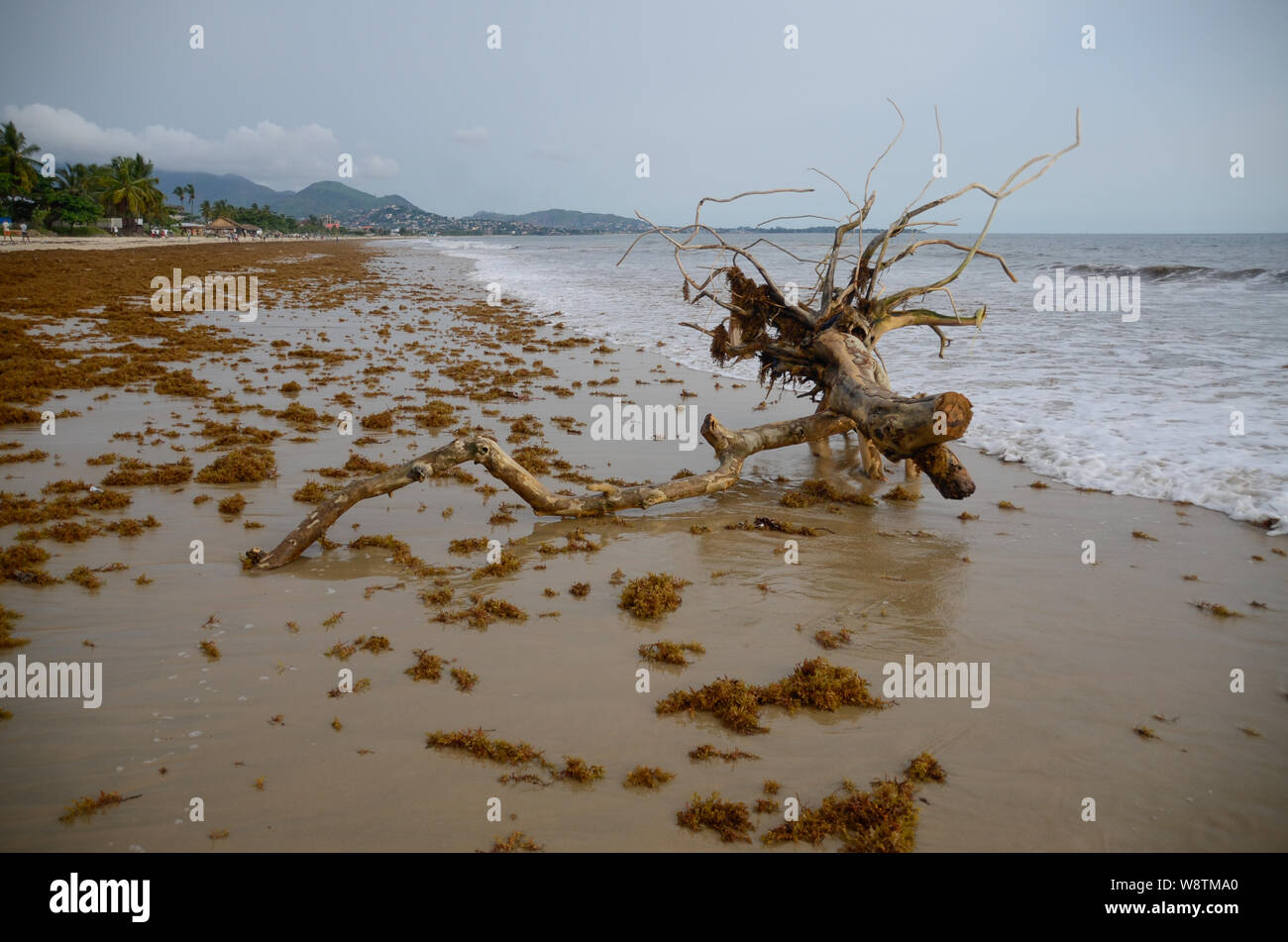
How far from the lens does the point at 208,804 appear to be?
131 inches

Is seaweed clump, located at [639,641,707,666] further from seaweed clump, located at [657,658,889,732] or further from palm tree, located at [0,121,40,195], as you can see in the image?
palm tree, located at [0,121,40,195]

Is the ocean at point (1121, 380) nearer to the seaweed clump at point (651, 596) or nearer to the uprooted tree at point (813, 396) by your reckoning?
the uprooted tree at point (813, 396)

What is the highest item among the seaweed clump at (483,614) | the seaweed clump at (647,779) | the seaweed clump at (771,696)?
the seaweed clump at (483,614)

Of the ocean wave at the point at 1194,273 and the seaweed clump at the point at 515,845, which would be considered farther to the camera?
the ocean wave at the point at 1194,273

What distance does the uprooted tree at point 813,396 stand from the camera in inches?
247

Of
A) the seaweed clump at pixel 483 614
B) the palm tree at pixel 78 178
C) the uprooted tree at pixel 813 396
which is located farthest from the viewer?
the palm tree at pixel 78 178

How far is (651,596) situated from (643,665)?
0.82 meters

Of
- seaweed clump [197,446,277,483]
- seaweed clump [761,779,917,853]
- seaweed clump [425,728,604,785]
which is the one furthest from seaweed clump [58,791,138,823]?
seaweed clump [197,446,277,483]

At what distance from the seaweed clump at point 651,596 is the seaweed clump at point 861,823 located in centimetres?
213

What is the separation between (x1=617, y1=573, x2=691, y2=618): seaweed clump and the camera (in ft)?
17.4

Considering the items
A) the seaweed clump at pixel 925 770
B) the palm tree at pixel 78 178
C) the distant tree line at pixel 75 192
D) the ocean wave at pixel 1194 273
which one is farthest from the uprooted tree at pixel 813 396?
the palm tree at pixel 78 178

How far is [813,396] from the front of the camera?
9.97 metres
